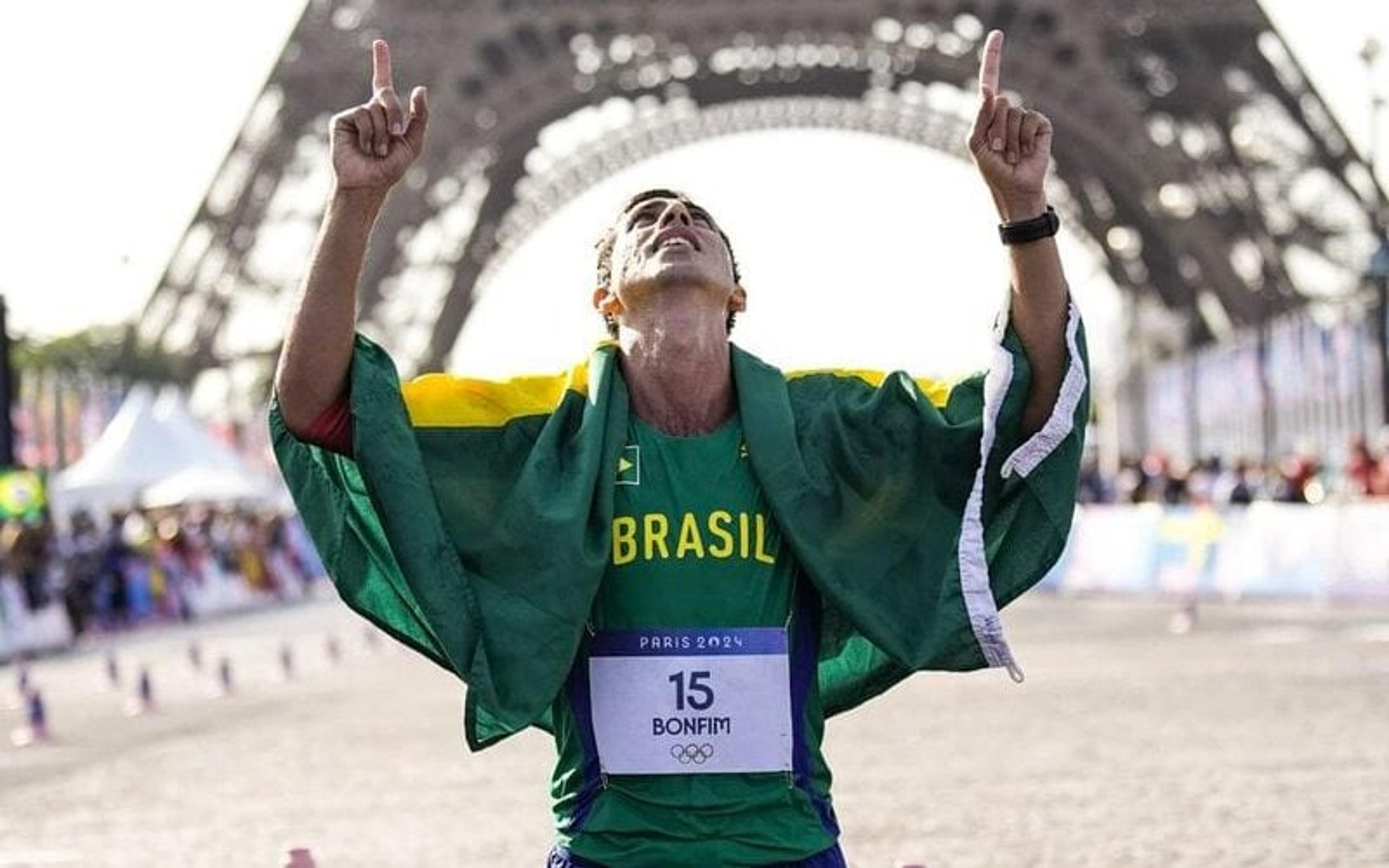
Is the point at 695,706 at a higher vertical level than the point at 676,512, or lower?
lower

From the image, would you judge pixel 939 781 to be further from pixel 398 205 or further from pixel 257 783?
pixel 398 205

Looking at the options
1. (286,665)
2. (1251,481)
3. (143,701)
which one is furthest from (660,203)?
(1251,481)

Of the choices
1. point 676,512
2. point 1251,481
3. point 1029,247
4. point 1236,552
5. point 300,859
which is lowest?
point 1236,552

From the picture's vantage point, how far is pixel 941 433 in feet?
13.1

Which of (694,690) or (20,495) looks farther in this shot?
(20,495)

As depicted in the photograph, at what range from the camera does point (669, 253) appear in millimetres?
3869

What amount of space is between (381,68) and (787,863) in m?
1.21

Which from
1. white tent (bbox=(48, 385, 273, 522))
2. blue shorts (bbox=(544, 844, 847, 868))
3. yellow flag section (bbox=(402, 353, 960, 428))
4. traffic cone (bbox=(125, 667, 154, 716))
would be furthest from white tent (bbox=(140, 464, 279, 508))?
blue shorts (bbox=(544, 844, 847, 868))

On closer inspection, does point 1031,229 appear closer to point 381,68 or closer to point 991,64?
point 991,64

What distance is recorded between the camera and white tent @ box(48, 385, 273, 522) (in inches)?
1318

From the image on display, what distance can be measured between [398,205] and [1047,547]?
41.8 m

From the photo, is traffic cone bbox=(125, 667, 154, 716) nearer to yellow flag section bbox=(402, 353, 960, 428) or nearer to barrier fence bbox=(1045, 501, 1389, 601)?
barrier fence bbox=(1045, 501, 1389, 601)

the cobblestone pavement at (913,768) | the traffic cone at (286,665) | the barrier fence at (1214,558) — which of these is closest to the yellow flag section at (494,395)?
the cobblestone pavement at (913,768)

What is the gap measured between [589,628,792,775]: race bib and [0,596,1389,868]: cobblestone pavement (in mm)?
4461
